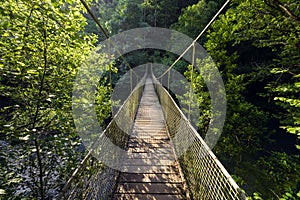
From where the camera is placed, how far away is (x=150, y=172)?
5.98 ft

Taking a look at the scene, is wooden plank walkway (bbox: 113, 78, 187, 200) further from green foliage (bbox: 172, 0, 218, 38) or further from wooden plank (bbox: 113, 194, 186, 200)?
green foliage (bbox: 172, 0, 218, 38)

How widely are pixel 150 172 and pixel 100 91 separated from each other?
7.31 ft

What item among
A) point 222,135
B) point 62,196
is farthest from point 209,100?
point 62,196

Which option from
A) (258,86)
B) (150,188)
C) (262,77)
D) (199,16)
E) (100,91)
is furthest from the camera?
(199,16)

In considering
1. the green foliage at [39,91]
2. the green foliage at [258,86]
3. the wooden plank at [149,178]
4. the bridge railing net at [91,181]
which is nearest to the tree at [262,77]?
the green foliage at [258,86]

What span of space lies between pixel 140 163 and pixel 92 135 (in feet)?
5.60

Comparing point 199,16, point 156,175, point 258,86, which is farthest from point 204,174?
point 199,16

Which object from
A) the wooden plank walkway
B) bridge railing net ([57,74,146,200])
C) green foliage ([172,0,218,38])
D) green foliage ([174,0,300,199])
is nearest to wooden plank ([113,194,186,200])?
the wooden plank walkway

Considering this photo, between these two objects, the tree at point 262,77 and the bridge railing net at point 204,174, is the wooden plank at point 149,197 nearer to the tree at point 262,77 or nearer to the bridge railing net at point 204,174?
the bridge railing net at point 204,174

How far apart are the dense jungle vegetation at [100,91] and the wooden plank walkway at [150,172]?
603 millimetres

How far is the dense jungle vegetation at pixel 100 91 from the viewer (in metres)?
1.07

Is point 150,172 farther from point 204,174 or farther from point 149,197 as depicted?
point 204,174

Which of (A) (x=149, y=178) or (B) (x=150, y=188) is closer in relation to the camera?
(B) (x=150, y=188)

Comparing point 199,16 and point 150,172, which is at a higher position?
point 199,16
